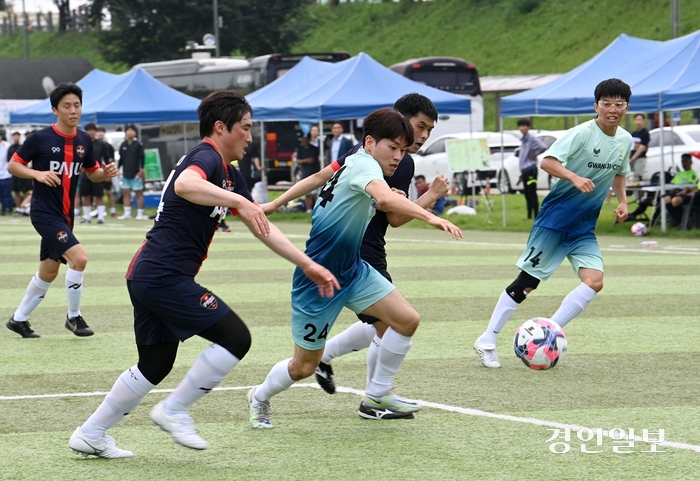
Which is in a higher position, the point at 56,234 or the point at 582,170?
the point at 582,170

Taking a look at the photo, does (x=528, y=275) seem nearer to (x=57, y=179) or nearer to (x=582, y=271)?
(x=582, y=271)

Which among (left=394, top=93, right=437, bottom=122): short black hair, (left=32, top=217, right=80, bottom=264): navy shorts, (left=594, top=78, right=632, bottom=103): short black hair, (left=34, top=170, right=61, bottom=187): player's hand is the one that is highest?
(left=594, top=78, right=632, bottom=103): short black hair

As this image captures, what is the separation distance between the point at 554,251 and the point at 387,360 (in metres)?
2.32

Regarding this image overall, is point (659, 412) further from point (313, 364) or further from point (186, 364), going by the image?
point (186, 364)

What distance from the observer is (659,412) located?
6.62 metres

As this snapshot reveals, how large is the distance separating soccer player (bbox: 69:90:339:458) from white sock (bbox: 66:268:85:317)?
4146 mm

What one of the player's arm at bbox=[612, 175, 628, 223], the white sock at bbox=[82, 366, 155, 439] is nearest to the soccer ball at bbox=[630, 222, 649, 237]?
the player's arm at bbox=[612, 175, 628, 223]

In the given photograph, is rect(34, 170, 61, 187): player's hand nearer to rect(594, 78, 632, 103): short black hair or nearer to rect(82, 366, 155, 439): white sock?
rect(82, 366, 155, 439): white sock

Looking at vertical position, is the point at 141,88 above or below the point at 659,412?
above

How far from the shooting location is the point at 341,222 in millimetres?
6117

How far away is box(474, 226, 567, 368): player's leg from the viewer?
8250mm

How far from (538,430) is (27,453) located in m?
2.71

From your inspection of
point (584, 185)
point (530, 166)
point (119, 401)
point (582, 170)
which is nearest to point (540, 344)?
point (584, 185)

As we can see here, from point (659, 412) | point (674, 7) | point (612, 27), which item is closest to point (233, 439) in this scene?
point (659, 412)
